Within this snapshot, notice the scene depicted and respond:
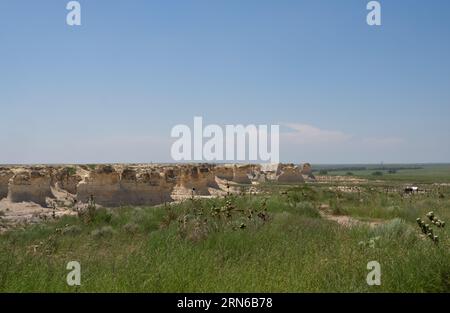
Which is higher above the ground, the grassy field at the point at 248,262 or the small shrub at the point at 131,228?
the grassy field at the point at 248,262


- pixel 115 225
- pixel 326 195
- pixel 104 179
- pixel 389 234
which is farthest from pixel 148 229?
pixel 104 179

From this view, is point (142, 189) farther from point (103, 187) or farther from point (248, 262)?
point (248, 262)

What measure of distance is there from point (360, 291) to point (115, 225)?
9968mm

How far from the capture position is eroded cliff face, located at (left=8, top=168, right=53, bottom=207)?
28.4 meters

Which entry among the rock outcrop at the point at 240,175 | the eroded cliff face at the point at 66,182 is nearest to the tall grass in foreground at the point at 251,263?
the eroded cliff face at the point at 66,182

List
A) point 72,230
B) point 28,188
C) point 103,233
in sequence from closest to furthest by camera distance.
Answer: point 103,233 < point 72,230 < point 28,188

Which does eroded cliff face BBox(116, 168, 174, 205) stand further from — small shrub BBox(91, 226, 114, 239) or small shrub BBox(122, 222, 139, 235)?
small shrub BBox(91, 226, 114, 239)

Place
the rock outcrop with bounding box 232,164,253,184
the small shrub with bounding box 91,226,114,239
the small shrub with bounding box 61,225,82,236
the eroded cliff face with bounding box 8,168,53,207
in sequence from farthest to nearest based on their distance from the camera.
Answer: the rock outcrop with bounding box 232,164,253,184
the eroded cliff face with bounding box 8,168,53,207
the small shrub with bounding box 61,225,82,236
the small shrub with bounding box 91,226,114,239

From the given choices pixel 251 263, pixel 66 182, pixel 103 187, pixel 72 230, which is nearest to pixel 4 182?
pixel 66 182

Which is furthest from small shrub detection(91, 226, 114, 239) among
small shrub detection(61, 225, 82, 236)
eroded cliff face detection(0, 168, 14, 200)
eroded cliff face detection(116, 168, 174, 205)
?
eroded cliff face detection(0, 168, 14, 200)

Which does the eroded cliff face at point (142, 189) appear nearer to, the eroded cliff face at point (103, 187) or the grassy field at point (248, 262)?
the eroded cliff face at point (103, 187)

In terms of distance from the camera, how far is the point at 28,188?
28.8 metres

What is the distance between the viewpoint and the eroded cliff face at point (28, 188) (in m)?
28.4

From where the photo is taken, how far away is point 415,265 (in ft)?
16.4
